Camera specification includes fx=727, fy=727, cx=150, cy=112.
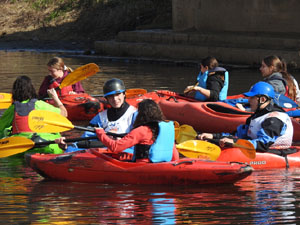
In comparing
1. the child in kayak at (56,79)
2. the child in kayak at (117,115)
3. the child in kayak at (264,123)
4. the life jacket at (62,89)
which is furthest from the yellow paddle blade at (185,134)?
the life jacket at (62,89)

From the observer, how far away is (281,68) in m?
9.92

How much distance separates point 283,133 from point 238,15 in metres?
13.9

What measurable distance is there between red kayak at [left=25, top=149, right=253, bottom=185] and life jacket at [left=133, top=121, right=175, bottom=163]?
0.07 metres

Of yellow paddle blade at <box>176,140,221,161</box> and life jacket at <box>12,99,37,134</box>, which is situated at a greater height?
life jacket at <box>12,99,37,134</box>

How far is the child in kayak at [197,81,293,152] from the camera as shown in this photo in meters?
7.44

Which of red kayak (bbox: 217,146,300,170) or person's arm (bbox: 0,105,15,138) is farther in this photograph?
person's arm (bbox: 0,105,15,138)

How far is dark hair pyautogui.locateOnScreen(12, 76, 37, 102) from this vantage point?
26.5 ft

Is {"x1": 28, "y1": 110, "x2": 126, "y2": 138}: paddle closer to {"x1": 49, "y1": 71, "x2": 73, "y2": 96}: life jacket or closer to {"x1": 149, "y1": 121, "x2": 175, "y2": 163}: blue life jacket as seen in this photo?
{"x1": 149, "y1": 121, "x2": 175, "y2": 163}: blue life jacket

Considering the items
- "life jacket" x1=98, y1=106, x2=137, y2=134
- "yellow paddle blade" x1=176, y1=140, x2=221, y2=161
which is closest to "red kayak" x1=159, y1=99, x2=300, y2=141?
"yellow paddle blade" x1=176, y1=140, x2=221, y2=161

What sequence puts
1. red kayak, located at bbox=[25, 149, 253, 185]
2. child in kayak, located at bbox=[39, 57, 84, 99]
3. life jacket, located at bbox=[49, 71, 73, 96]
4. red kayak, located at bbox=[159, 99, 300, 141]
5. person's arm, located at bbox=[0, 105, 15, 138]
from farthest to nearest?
1. life jacket, located at bbox=[49, 71, 73, 96]
2. child in kayak, located at bbox=[39, 57, 84, 99]
3. red kayak, located at bbox=[159, 99, 300, 141]
4. person's arm, located at bbox=[0, 105, 15, 138]
5. red kayak, located at bbox=[25, 149, 253, 185]

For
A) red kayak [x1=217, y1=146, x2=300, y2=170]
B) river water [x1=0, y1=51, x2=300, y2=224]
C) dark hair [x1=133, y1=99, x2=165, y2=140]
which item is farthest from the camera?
red kayak [x1=217, y1=146, x2=300, y2=170]

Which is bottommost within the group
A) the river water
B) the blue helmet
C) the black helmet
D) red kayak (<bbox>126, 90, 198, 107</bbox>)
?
the river water

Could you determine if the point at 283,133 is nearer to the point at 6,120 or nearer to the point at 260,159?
the point at 260,159

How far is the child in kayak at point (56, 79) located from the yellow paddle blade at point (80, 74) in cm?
19
